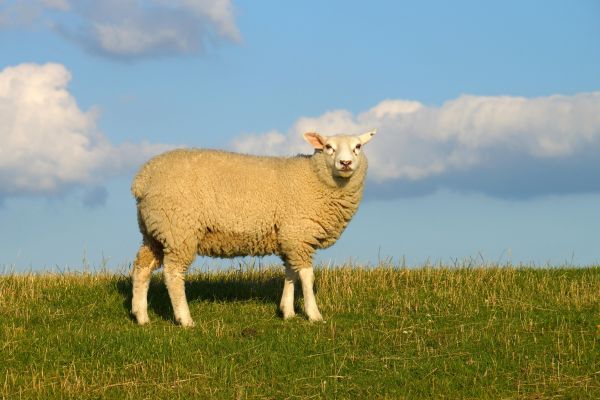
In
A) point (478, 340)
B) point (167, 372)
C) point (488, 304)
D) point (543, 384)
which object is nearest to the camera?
point (543, 384)

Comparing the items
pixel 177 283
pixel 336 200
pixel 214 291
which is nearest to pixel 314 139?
pixel 336 200

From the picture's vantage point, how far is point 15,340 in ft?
41.3

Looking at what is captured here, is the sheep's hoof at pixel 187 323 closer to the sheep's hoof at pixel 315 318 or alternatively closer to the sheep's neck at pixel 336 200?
the sheep's hoof at pixel 315 318

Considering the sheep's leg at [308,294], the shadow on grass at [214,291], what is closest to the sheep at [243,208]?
the sheep's leg at [308,294]

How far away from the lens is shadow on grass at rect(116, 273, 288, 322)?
50.0ft

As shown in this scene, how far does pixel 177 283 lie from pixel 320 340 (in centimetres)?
268

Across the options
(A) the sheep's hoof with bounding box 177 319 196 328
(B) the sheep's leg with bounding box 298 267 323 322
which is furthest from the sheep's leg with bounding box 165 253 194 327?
(B) the sheep's leg with bounding box 298 267 323 322

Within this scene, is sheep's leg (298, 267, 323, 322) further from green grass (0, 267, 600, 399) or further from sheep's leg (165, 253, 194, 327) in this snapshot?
sheep's leg (165, 253, 194, 327)

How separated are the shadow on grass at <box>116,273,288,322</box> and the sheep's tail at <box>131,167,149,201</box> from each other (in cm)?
212

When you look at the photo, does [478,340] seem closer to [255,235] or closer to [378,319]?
[378,319]

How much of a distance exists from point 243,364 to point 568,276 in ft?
28.8

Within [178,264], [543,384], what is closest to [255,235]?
[178,264]

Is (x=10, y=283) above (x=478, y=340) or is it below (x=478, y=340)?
above

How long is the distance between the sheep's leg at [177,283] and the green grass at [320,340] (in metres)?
0.29
